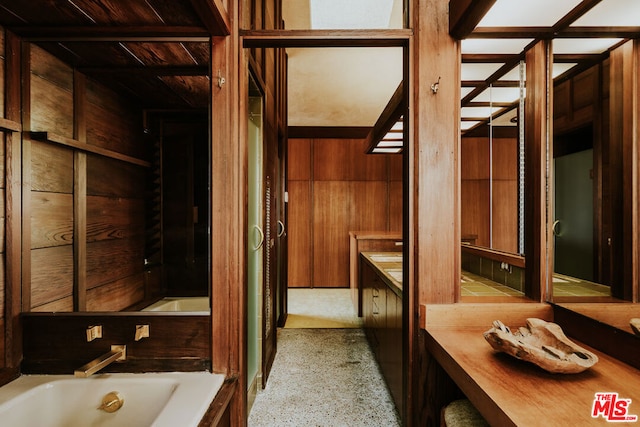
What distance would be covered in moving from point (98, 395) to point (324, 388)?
157 centimetres

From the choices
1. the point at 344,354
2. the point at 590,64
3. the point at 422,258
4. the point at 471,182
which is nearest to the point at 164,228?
the point at 422,258

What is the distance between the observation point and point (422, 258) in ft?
4.73

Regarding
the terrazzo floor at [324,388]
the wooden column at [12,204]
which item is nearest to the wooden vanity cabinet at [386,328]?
the terrazzo floor at [324,388]

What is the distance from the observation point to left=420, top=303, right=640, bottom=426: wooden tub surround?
83cm

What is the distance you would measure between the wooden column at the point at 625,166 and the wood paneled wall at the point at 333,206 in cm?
441

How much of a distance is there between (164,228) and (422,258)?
1667 mm

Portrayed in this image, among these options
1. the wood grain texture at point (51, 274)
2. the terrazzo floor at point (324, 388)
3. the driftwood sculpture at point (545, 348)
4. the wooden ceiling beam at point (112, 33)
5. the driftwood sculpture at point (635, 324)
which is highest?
the wooden ceiling beam at point (112, 33)

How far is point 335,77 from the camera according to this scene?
15.9 feet

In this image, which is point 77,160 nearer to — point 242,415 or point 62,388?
point 62,388

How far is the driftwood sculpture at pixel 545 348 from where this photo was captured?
100 cm

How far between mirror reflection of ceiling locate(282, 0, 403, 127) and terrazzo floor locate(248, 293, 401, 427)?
3.27 meters

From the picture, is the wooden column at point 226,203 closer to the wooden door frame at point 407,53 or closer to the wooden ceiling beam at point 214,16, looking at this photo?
the wooden ceiling beam at point 214,16

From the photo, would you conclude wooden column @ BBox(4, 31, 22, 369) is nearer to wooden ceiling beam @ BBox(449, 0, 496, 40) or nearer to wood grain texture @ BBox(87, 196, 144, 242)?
wood grain texture @ BBox(87, 196, 144, 242)

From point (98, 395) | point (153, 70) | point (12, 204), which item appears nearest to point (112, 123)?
point (153, 70)
